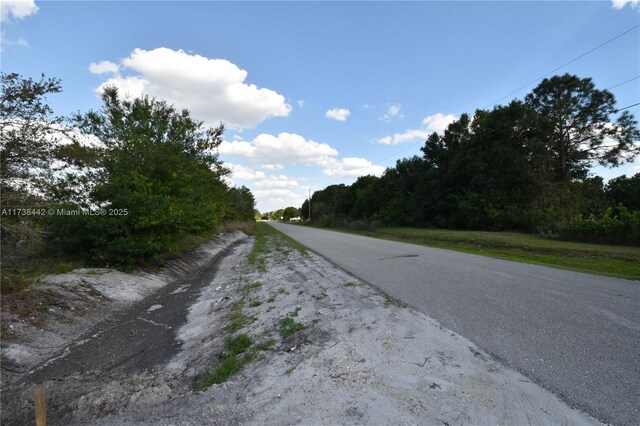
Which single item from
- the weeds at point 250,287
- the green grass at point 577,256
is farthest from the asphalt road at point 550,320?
the weeds at point 250,287

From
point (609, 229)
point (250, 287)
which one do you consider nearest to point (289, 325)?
point (250, 287)

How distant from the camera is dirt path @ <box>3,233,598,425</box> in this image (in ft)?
9.41

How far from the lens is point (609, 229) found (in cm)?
1591

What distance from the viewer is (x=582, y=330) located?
464 cm

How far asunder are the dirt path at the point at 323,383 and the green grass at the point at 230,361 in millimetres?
132

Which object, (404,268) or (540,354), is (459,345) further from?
(404,268)

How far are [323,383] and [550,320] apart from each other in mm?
3942

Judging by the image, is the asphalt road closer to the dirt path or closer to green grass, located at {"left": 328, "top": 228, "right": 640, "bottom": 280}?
the dirt path

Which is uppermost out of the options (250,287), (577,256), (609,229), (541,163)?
(541,163)

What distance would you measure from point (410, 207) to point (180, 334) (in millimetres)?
37494

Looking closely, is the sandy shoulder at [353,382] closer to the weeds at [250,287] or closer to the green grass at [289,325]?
the green grass at [289,325]

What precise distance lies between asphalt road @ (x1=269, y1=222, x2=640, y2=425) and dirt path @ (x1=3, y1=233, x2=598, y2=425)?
366 mm

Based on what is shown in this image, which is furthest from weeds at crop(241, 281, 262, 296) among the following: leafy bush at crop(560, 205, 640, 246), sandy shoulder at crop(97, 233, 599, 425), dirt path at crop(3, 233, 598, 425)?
leafy bush at crop(560, 205, 640, 246)

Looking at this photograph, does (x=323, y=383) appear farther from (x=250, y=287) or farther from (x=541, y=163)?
(x=541, y=163)
